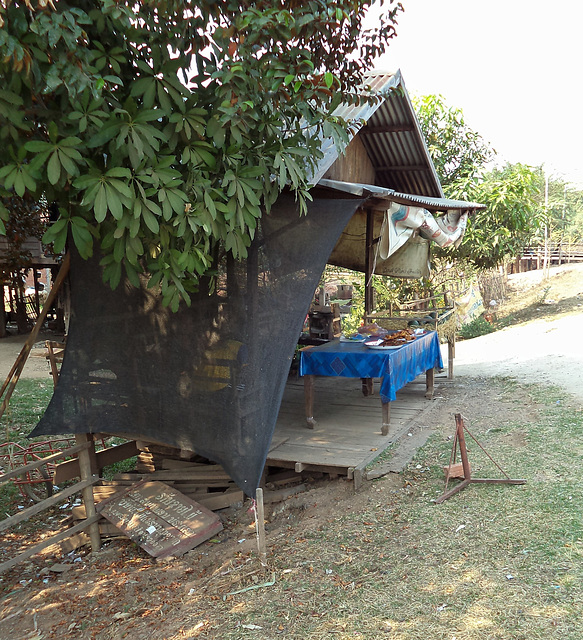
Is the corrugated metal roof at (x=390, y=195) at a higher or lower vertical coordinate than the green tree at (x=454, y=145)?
lower

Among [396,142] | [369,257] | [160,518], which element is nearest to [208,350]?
[160,518]

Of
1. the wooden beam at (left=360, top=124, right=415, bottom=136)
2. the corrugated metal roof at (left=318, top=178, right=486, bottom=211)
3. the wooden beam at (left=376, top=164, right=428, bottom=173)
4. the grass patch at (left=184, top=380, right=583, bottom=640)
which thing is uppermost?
the wooden beam at (left=360, top=124, right=415, bottom=136)

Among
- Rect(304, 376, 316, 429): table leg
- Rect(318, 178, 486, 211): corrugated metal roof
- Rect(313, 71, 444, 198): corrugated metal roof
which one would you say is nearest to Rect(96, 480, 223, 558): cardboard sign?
Rect(304, 376, 316, 429): table leg

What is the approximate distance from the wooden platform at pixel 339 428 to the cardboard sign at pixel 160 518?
2.78 feet

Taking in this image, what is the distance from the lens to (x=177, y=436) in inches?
196

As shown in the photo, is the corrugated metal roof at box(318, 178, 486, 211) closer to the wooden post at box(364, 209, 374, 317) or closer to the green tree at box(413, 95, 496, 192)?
the wooden post at box(364, 209, 374, 317)

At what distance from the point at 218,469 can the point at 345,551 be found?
6.48ft

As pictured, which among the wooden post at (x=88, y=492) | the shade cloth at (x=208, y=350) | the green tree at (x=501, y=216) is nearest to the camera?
the shade cloth at (x=208, y=350)

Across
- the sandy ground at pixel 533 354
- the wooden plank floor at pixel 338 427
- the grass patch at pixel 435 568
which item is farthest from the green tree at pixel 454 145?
the grass patch at pixel 435 568

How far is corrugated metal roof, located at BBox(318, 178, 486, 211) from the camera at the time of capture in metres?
4.99

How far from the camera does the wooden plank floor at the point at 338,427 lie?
216 inches

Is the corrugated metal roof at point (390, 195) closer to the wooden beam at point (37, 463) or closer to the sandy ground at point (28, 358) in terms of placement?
the wooden beam at point (37, 463)

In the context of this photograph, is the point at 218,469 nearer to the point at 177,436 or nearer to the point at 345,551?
the point at 177,436

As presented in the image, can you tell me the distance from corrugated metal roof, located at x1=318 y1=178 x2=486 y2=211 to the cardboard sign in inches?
123
